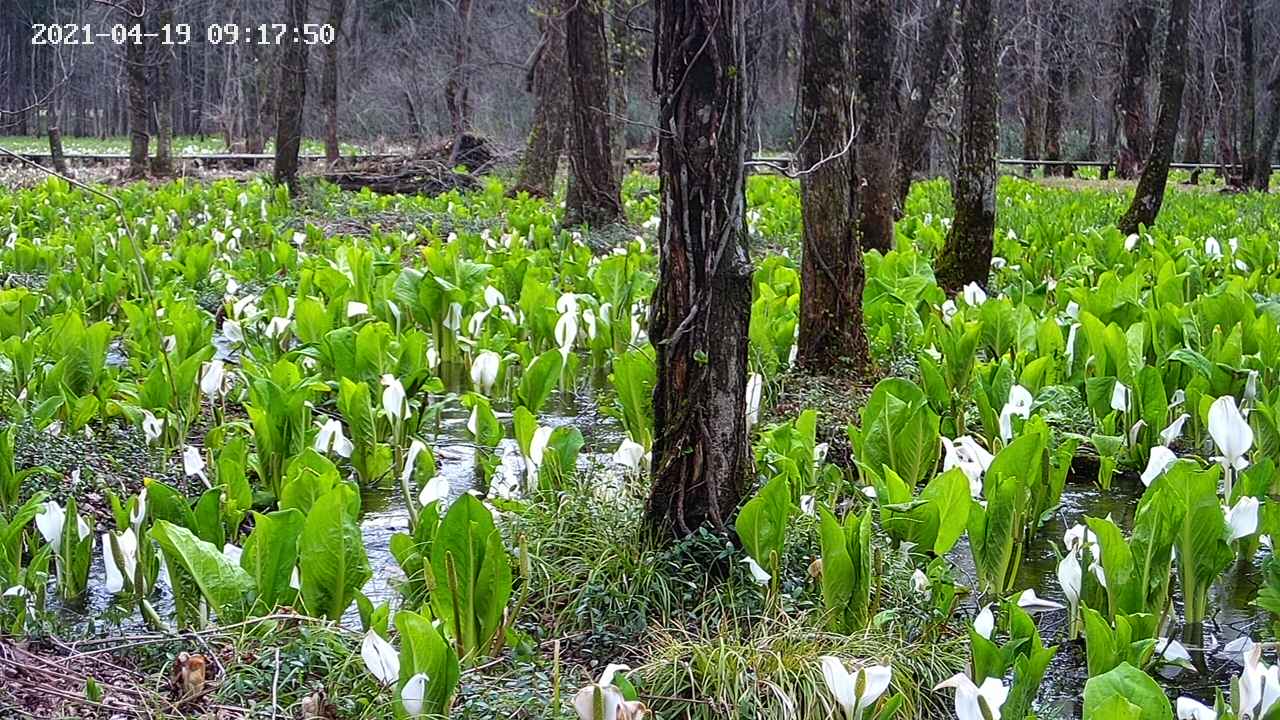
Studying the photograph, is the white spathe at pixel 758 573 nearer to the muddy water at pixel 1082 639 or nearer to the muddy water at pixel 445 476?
the muddy water at pixel 1082 639

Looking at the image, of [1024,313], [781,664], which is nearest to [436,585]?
[781,664]

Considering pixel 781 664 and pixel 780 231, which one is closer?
pixel 781 664

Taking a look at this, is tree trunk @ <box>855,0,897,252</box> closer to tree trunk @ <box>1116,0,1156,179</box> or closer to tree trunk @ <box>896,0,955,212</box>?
tree trunk @ <box>896,0,955,212</box>

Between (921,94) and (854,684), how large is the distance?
13.8m

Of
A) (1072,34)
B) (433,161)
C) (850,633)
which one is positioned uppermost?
(1072,34)

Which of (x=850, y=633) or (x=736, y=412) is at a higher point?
(x=736, y=412)

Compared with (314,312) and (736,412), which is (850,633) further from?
(314,312)

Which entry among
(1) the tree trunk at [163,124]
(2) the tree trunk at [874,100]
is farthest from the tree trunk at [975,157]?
(1) the tree trunk at [163,124]

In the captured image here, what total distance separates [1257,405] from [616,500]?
1.97 metres

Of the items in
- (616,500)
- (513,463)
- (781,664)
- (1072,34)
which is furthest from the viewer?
(1072,34)

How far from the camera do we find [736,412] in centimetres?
336

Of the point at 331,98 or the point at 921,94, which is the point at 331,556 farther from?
the point at 331,98

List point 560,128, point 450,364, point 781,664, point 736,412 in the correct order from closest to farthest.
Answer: point 781,664
point 736,412
point 450,364
point 560,128

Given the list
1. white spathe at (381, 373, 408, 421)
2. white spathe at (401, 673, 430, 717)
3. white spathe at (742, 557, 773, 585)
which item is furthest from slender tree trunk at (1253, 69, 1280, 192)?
white spathe at (401, 673, 430, 717)
